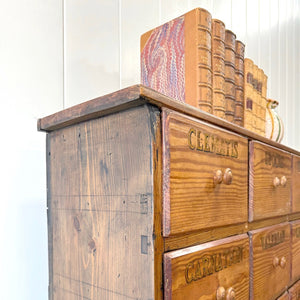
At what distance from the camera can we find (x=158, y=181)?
1.58 feet

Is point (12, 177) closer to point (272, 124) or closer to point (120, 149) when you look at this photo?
point (120, 149)

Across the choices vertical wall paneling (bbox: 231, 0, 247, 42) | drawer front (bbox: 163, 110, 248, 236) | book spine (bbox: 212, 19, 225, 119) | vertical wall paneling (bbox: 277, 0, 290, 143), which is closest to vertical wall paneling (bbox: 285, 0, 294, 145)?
vertical wall paneling (bbox: 277, 0, 290, 143)

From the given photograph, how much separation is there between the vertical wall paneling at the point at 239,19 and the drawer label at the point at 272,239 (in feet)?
3.73

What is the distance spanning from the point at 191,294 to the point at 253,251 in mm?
290

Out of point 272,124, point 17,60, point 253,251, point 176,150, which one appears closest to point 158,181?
point 176,150

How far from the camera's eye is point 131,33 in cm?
108

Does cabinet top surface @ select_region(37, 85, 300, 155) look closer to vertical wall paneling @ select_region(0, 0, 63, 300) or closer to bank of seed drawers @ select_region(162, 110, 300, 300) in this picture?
bank of seed drawers @ select_region(162, 110, 300, 300)

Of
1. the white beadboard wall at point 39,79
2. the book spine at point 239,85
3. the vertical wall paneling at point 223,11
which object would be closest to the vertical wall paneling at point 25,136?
the white beadboard wall at point 39,79

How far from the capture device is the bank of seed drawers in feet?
1.66

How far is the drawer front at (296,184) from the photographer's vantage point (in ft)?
3.59

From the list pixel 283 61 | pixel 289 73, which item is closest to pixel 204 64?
pixel 283 61

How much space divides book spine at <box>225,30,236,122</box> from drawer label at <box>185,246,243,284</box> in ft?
1.24

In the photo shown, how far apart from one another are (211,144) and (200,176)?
76 millimetres

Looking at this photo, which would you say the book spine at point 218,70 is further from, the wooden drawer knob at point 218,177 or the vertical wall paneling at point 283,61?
the vertical wall paneling at point 283,61
